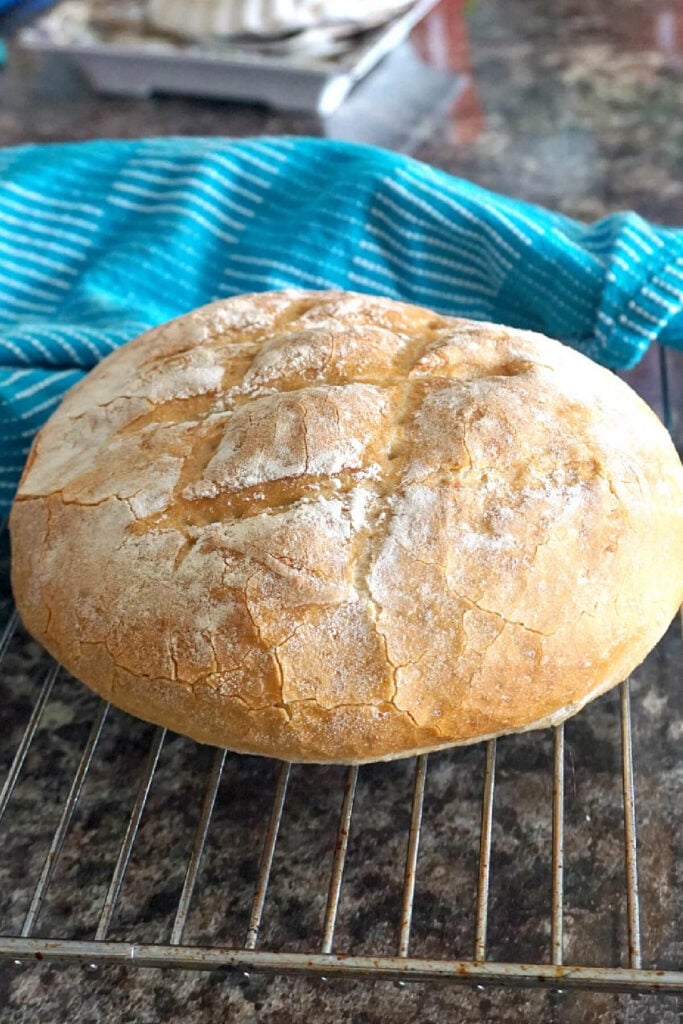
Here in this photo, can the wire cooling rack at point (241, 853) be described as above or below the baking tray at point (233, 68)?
below

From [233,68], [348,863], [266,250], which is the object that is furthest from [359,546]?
[233,68]

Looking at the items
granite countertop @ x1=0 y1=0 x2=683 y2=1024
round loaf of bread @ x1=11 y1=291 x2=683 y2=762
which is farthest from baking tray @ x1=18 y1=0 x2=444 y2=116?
granite countertop @ x1=0 y1=0 x2=683 y2=1024

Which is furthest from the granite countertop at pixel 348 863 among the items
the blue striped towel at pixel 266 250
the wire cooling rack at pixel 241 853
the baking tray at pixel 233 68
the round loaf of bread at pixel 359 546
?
the baking tray at pixel 233 68

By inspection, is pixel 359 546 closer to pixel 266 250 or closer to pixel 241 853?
pixel 241 853

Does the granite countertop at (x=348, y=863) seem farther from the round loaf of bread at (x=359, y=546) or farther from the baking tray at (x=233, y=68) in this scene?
the baking tray at (x=233, y=68)

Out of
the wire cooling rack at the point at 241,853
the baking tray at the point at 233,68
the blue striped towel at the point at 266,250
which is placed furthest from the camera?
the baking tray at the point at 233,68

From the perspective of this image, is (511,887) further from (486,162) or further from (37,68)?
(37,68)

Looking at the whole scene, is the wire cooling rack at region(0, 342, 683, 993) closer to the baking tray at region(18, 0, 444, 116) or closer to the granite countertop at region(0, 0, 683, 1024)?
the granite countertop at region(0, 0, 683, 1024)
